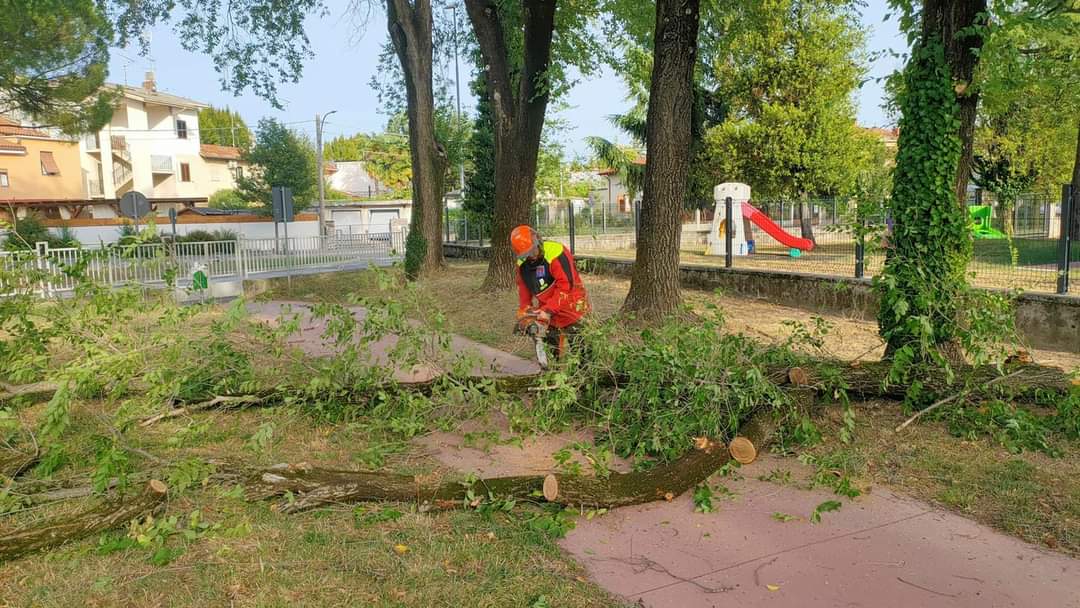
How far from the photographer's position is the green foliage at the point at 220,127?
257 feet

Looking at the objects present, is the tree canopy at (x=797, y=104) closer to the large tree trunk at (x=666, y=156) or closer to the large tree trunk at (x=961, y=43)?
the large tree trunk at (x=666, y=156)

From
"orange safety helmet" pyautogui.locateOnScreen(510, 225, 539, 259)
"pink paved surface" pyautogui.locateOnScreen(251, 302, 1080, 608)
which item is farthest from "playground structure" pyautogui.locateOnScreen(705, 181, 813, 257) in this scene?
"pink paved surface" pyautogui.locateOnScreen(251, 302, 1080, 608)

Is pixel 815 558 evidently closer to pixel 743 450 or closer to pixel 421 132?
pixel 743 450

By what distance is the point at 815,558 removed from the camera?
146 inches

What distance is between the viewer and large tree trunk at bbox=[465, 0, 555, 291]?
40.0 ft

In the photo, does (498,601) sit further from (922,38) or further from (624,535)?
(922,38)

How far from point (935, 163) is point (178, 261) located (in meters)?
11.3

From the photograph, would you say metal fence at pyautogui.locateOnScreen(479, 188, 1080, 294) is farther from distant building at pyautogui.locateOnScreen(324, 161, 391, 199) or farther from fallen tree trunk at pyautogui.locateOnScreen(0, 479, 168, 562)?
distant building at pyautogui.locateOnScreen(324, 161, 391, 199)

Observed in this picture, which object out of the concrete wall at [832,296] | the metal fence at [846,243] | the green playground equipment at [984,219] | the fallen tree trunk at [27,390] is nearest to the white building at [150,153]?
the metal fence at [846,243]

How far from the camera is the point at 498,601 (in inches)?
131

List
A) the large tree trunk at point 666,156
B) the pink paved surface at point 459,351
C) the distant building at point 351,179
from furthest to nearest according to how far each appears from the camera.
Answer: the distant building at point 351,179 < the large tree trunk at point 666,156 < the pink paved surface at point 459,351

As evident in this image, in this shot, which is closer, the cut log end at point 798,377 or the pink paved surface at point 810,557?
the pink paved surface at point 810,557

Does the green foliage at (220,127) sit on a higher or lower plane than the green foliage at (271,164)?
higher

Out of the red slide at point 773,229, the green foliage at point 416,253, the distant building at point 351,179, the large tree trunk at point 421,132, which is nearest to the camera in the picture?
the red slide at point 773,229
